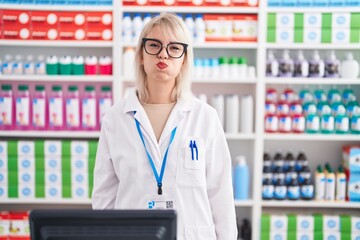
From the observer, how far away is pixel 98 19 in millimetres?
3943

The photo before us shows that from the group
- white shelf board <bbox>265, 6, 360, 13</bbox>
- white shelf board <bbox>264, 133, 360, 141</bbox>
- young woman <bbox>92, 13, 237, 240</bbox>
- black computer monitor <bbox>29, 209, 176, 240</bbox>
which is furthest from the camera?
white shelf board <bbox>264, 133, 360, 141</bbox>

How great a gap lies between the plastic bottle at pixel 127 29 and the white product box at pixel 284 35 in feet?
3.64

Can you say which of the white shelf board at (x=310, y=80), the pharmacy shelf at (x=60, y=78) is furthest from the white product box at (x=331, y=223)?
the pharmacy shelf at (x=60, y=78)

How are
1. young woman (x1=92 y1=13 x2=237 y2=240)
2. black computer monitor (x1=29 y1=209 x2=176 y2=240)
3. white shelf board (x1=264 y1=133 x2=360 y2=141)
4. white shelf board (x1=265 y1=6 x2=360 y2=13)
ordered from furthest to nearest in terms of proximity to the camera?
white shelf board (x1=264 y1=133 x2=360 y2=141) < white shelf board (x1=265 y1=6 x2=360 y2=13) < young woman (x1=92 y1=13 x2=237 y2=240) < black computer monitor (x1=29 y1=209 x2=176 y2=240)

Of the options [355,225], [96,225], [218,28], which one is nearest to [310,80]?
[218,28]

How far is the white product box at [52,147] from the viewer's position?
397 centimetres

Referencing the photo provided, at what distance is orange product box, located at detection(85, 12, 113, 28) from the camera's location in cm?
394

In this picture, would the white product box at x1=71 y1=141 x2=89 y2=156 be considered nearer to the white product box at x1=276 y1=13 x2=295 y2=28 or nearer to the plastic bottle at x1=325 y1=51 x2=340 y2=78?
the white product box at x1=276 y1=13 x2=295 y2=28

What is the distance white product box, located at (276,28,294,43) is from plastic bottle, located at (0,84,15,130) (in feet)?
6.82

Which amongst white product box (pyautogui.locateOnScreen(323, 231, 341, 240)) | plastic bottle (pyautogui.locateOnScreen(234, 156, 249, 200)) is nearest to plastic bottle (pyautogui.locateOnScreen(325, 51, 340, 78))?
plastic bottle (pyautogui.locateOnScreen(234, 156, 249, 200))

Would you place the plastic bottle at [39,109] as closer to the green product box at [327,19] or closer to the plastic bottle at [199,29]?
the plastic bottle at [199,29]

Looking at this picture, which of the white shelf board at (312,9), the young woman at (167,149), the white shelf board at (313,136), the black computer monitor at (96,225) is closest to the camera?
the black computer monitor at (96,225)

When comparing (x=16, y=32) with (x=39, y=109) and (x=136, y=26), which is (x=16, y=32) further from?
(x=136, y=26)

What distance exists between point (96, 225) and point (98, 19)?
3002 mm
